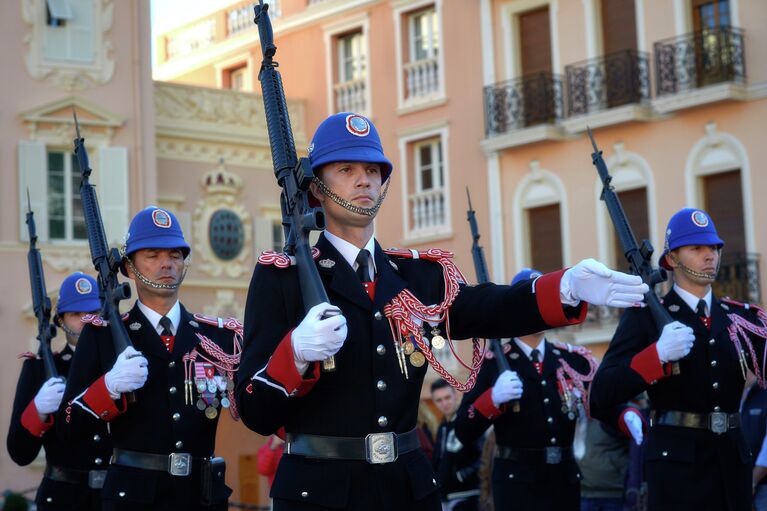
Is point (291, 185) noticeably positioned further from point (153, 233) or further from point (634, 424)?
point (634, 424)

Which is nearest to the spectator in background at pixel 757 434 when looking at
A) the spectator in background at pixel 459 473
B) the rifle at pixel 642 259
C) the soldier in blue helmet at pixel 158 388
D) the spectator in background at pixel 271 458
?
the rifle at pixel 642 259

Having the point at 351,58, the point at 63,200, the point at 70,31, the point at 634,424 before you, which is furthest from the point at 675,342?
the point at 351,58

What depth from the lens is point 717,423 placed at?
9.11 metres

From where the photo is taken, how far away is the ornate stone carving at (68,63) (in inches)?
1116

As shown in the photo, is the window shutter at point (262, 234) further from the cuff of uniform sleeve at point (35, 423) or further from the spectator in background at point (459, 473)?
the cuff of uniform sleeve at point (35, 423)

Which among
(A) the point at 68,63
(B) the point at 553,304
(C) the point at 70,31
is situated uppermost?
(C) the point at 70,31

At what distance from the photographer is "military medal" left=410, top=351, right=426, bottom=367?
6.16m

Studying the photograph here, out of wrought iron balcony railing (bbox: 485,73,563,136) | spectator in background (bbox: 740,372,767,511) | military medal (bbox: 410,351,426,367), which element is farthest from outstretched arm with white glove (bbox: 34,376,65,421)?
wrought iron balcony railing (bbox: 485,73,563,136)

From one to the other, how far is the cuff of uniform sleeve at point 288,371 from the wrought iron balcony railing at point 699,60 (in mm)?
20480

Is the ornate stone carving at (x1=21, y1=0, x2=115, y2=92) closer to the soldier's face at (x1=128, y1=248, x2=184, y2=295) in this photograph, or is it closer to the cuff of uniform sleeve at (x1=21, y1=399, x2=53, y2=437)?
the cuff of uniform sleeve at (x1=21, y1=399, x2=53, y2=437)

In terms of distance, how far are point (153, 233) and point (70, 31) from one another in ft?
68.4

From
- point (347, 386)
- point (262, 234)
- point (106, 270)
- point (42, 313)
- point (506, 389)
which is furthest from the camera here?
point (262, 234)

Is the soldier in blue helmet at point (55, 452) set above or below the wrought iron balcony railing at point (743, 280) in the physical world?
below

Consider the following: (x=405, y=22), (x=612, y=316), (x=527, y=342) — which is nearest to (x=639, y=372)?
(x=527, y=342)
